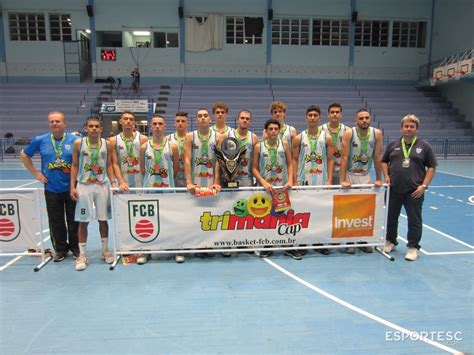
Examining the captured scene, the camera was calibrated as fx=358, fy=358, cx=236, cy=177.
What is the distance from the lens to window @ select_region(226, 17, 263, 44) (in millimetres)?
22891

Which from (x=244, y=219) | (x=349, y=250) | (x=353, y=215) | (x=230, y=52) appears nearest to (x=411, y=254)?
(x=349, y=250)

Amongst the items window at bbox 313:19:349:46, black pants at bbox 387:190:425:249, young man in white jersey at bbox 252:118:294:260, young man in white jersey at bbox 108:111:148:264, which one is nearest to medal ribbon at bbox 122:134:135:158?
young man in white jersey at bbox 108:111:148:264

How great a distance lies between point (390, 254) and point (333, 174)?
58.5 inches

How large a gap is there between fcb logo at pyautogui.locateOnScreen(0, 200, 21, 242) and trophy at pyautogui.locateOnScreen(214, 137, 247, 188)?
2889 mm

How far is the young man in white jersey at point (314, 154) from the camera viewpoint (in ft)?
17.4

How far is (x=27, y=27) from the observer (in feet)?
73.8

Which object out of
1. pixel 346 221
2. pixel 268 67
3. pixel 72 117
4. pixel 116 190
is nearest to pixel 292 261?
pixel 346 221

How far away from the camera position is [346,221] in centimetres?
537

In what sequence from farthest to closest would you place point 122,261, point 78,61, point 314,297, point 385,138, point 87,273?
point 78,61, point 385,138, point 122,261, point 87,273, point 314,297

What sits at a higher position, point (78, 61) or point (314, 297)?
point (78, 61)

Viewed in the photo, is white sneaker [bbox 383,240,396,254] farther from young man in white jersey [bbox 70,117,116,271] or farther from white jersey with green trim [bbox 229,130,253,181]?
young man in white jersey [bbox 70,117,116,271]

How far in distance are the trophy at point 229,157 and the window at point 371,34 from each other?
73.3 ft

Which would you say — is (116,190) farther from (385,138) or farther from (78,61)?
(78,61)

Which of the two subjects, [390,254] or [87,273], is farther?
[390,254]
